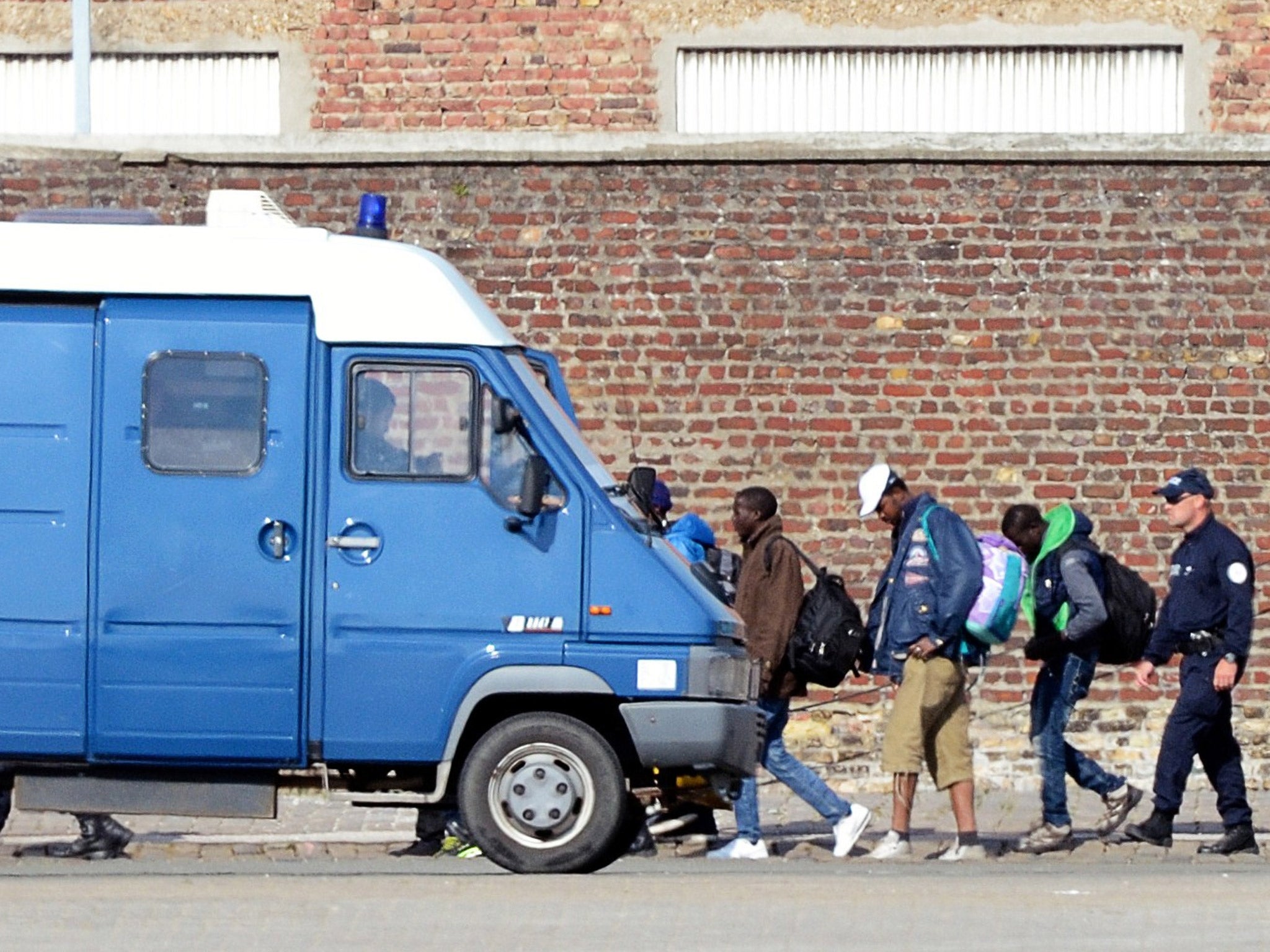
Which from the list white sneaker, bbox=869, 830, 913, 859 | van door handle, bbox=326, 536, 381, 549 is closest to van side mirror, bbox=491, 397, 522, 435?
van door handle, bbox=326, 536, 381, 549

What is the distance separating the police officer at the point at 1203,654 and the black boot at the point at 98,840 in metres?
4.52

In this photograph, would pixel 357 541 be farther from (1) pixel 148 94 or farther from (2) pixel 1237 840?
(1) pixel 148 94

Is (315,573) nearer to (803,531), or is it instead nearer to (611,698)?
(611,698)

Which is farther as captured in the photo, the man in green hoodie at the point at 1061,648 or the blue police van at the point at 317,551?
the man in green hoodie at the point at 1061,648

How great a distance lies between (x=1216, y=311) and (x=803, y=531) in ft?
8.57

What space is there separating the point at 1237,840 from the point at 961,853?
1.22 metres

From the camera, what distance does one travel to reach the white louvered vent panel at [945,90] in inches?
681

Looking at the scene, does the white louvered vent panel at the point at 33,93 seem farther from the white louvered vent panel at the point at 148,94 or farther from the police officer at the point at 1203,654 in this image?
the police officer at the point at 1203,654

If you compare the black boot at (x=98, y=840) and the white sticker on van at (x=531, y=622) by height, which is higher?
the white sticker on van at (x=531, y=622)

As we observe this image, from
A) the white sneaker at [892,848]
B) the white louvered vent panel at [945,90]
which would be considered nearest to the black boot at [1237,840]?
the white sneaker at [892,848]

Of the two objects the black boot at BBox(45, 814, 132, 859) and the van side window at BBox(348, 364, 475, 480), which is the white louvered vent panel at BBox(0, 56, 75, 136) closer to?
the black boot at BBox(45, 814, 132, 859)

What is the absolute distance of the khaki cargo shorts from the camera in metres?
10.7

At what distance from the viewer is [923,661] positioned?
35.3ft

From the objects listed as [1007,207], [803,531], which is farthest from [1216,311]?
[803,531]
